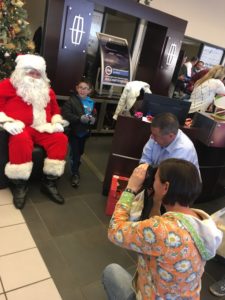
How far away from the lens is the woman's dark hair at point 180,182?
105 cm

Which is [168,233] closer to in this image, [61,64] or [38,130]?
[38,130]

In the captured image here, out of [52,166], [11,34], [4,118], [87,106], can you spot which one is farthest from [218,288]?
[11,34]

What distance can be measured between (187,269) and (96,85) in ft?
13.6

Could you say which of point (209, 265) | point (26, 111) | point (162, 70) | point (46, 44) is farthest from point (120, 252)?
point (162, 70)

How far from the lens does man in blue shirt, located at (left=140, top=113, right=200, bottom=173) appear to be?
1.98m

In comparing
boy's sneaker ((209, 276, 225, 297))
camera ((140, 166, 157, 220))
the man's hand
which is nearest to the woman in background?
boy's sneaker ((209, 276, 225, 297))

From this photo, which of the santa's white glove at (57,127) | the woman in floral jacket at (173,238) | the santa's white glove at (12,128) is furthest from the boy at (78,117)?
the woman in floral jacket at (173,238)

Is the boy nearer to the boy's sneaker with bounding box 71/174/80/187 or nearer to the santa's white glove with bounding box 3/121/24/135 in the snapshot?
the boy's sneaker with bounding box 71/174/80/187

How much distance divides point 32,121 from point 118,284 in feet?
6.53

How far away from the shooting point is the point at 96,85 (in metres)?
4.83

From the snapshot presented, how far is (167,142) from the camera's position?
2.06 metres

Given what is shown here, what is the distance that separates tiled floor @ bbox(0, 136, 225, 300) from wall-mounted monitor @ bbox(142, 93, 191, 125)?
1099 mm

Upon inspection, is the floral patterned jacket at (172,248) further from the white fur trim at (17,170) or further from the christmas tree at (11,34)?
the christmas tree at (11,34)

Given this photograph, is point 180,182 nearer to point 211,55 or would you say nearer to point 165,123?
point 165,123
